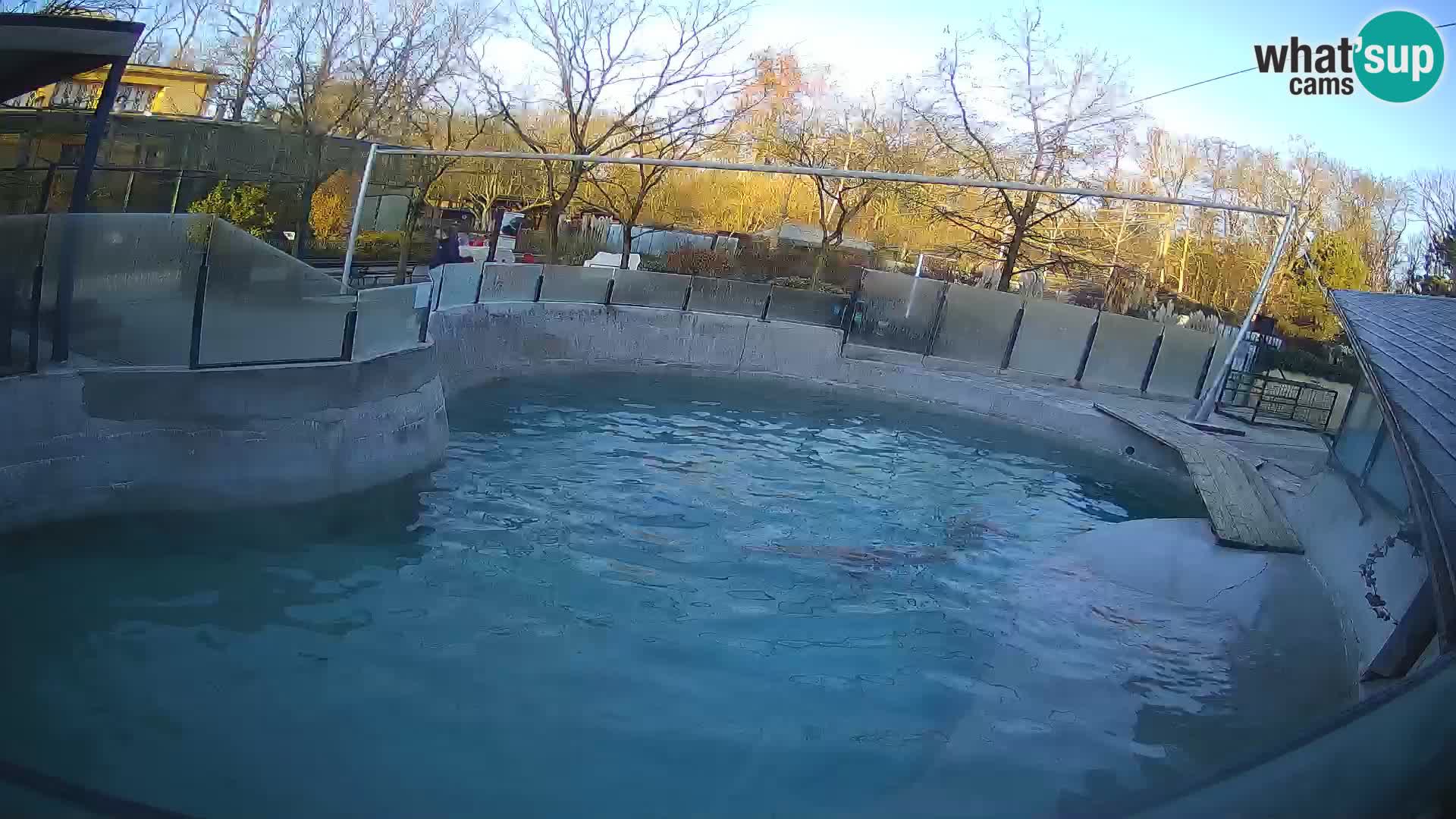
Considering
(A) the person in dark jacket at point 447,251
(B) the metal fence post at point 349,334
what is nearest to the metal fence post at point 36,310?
(B) the metal fence post at point 349,334

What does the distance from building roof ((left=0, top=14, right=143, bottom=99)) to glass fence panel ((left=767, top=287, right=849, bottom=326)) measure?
51.4 ft

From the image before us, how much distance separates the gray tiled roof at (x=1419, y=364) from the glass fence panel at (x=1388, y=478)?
66 cm

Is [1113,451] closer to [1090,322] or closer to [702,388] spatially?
[1090,322]

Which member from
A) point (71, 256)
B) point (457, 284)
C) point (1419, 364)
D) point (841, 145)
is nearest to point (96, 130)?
point (71, 256)

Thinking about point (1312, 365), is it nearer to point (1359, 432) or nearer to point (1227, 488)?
point (1227, 488)

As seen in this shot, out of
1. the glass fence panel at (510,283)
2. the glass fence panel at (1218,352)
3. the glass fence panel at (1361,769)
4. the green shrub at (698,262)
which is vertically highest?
the glass fence panel at (1218,352)

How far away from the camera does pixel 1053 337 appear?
23531 millimetres

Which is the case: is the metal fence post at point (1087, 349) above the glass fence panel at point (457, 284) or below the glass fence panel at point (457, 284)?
Result: above

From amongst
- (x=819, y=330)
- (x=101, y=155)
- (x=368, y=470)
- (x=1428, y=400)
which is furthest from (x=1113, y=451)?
(x=101, y=155)

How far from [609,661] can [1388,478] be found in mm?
7255

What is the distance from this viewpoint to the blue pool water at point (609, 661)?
608 centimetres

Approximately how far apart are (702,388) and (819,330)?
3790 millimetres

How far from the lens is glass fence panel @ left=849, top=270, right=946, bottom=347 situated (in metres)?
24.1

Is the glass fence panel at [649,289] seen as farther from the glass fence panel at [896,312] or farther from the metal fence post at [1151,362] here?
the metal fence post at [1151,362]
